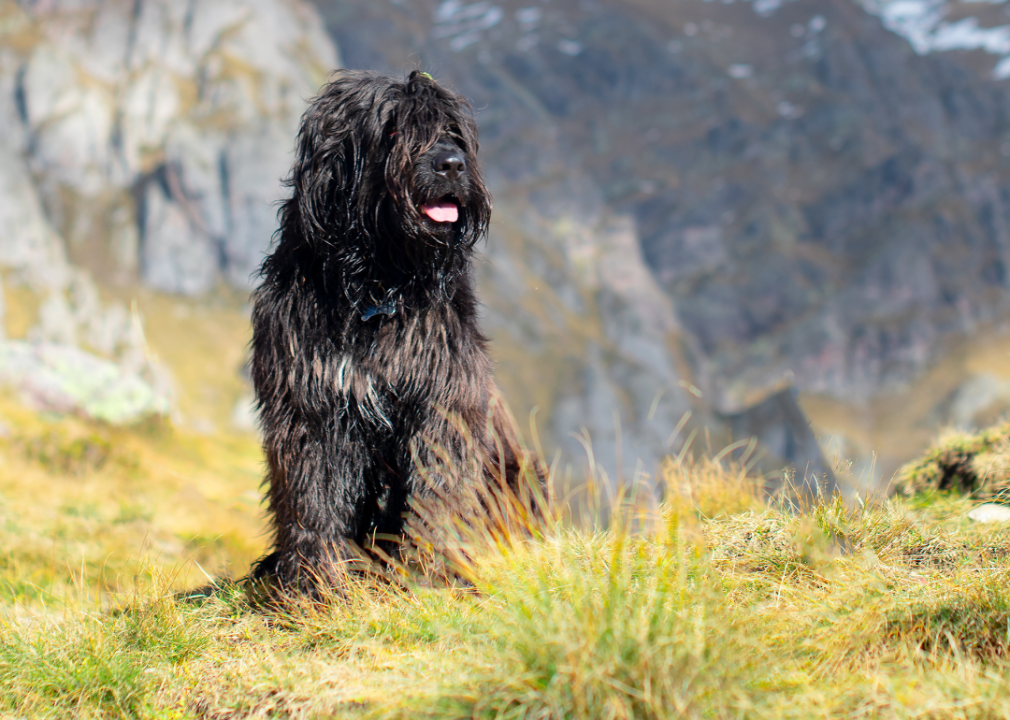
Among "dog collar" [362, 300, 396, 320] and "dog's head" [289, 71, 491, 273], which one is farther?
"dog collar" [362, 300, 396, 320]

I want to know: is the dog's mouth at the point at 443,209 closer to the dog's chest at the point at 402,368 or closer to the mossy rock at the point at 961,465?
the dog's chest at the point at 402,368

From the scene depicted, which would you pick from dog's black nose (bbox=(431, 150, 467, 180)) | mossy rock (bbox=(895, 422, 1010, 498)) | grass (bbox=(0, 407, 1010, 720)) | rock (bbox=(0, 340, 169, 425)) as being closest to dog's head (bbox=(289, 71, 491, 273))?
dog's black nose (bbox=(431, 150, 467, 180))

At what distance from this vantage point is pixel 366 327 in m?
4.89

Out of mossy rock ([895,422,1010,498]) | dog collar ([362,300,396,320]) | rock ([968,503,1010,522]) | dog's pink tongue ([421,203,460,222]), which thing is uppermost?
dog's pink tongue ([421,203,460,222])

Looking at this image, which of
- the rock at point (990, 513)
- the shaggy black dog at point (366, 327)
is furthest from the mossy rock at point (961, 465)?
the shaggy black dog at point (366, 327)

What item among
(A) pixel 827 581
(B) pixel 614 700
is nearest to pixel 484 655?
(B) pixel 614 700

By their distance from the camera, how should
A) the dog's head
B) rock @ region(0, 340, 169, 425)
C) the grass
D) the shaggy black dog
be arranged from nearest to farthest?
1. the grass
2. the dog's head
3. the shaggy black dog
4. rock @ region(0, 340, 169, 425)

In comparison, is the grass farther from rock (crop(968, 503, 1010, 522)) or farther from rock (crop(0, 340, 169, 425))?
rock (crop(0, 340, 169, 425))

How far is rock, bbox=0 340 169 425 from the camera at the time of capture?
15.9m

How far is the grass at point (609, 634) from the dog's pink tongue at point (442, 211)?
1.85m

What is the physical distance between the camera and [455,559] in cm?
471

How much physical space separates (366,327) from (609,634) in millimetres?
2529

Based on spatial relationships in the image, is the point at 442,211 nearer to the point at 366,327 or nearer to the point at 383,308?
the point at 383,308

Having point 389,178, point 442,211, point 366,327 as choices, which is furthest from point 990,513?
point 389,178
